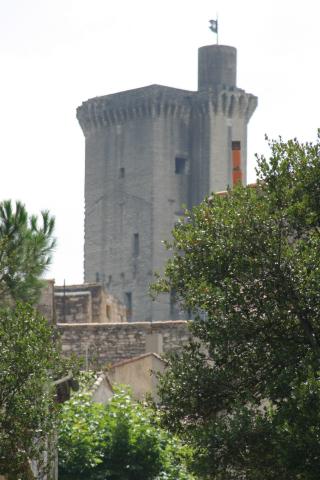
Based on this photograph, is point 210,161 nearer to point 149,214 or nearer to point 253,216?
point 149,214

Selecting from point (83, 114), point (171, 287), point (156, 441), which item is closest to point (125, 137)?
point (83, 114)

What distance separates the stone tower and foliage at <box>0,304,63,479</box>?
283 feet

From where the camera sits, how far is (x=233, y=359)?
23625 millimetres

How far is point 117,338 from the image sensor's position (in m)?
48.2

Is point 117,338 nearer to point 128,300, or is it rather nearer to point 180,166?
point 128,300

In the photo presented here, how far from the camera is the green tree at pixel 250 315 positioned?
74.4ft

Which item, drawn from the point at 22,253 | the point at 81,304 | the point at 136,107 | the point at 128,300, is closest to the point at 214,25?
the point at 136,107

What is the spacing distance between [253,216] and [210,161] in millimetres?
90925

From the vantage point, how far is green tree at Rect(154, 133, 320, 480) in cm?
2267

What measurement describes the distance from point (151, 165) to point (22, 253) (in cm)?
8767

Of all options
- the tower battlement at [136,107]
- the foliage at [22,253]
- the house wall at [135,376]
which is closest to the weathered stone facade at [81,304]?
the house wall at [135,376]

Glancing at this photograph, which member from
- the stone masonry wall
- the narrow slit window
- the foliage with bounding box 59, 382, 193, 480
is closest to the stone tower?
the narrow slit window

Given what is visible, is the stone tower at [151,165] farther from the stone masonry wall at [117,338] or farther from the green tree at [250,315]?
the green tree at [250,315]

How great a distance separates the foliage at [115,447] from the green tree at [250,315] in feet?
28.1
